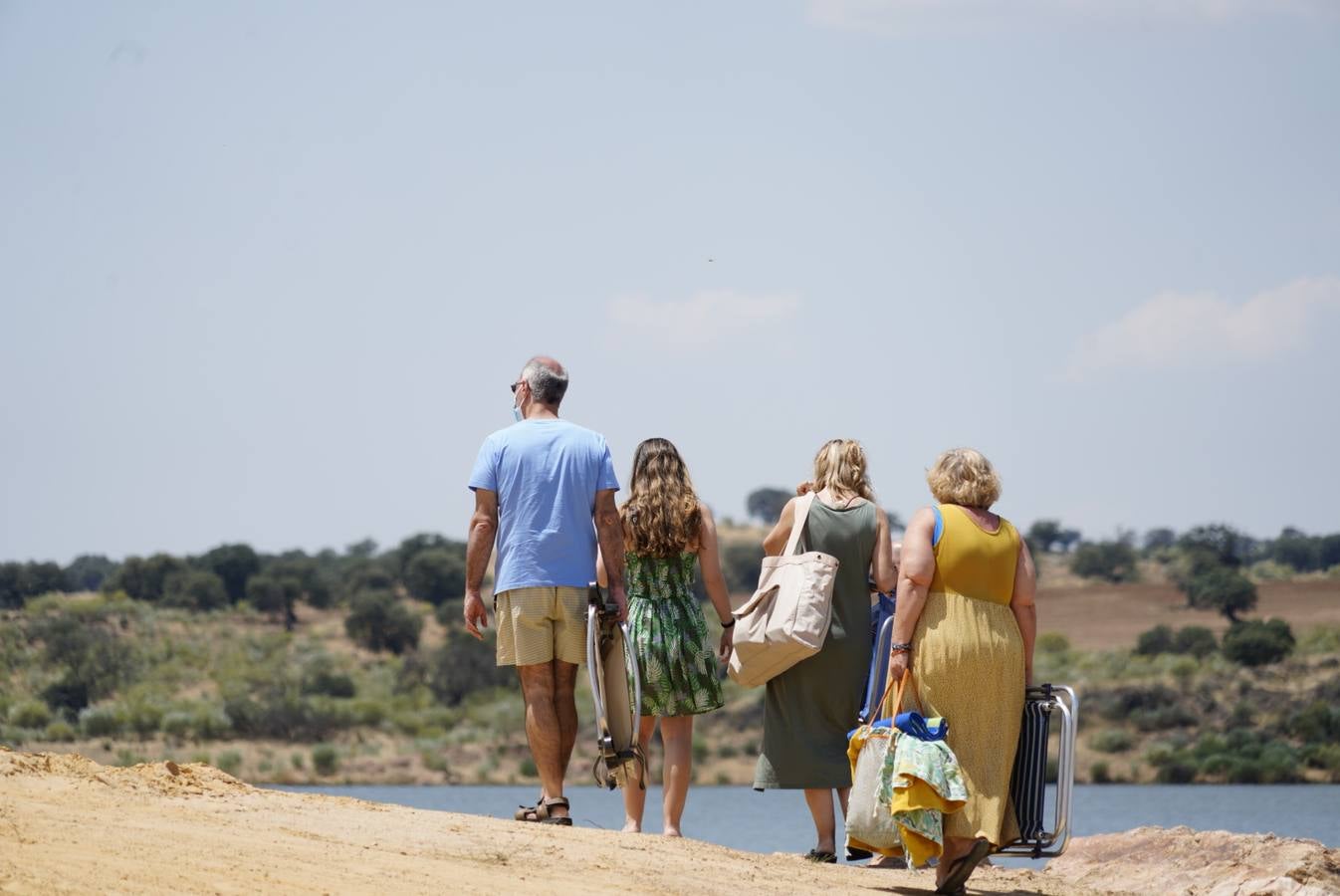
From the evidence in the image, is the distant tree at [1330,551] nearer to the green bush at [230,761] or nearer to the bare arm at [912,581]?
the green bush at [230,761]

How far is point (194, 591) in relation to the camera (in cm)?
5856

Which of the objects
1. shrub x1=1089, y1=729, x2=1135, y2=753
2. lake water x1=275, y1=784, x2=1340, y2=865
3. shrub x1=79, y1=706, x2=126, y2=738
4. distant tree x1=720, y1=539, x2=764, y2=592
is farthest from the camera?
distant tree x1=720, y1=539, x2=764, y2=592

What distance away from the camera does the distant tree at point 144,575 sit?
194 ft

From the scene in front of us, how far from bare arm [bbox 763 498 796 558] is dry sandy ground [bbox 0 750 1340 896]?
144 cm

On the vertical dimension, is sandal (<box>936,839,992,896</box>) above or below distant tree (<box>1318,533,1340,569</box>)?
below

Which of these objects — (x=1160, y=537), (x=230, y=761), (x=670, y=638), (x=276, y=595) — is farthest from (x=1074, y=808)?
(x=1160, y=537)

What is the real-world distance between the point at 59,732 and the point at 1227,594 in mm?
33155

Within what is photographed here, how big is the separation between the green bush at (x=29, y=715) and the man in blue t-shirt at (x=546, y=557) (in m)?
32.0

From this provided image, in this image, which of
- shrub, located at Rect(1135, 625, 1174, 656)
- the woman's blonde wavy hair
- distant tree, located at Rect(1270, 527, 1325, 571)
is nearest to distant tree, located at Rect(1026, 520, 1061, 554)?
distant tree, located at Rect(1270, 527, 1325, 571)

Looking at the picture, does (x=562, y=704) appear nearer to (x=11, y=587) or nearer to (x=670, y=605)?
(x=670, y=605)

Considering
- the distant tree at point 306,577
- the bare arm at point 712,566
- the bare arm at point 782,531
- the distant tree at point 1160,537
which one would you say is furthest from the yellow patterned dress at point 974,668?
the distant tree at point 1160,537

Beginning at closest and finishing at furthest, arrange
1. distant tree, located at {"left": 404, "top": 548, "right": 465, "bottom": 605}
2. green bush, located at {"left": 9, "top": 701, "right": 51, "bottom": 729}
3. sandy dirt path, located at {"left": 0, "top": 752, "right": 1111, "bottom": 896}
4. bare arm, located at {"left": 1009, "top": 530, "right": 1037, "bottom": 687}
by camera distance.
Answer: sandy dirt path, located at {"left": 0, "top": 752, "right": 1111, "bottom": 896} → bare arm, located at {"left": 1009, "top": 530, "right": 1037, "bottom": 687} → green bush, located at {"left": 9, "top": 701, "right": 51, "bottom": 729} → distant tree, located at {"left": 404, "top": 548, "right": 465, "bottom": 605}

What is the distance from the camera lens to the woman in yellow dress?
7586mm

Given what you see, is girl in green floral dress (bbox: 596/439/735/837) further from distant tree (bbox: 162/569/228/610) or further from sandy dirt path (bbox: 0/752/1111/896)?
distant tree (bbox: 162/569/228/610)
